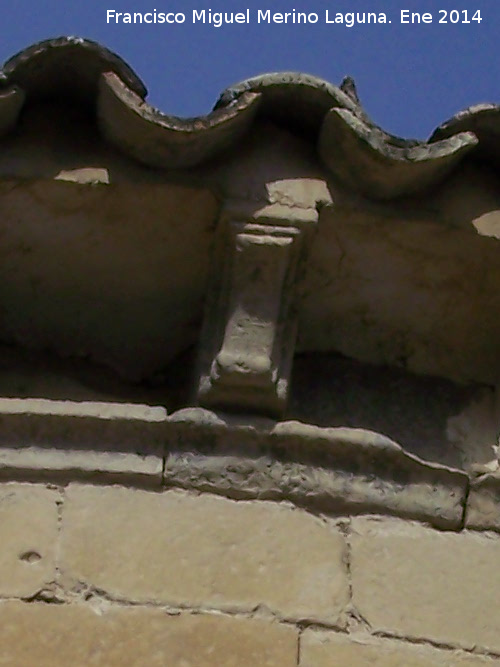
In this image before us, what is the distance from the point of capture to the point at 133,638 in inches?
114

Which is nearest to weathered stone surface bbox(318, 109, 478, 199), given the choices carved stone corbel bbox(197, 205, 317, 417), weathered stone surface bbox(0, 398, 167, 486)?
carved stone corbel bbox(197, 205, 317, 417)

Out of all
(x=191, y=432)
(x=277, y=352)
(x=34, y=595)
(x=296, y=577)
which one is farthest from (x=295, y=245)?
(x=34, y=595)

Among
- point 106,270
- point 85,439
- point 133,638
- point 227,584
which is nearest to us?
point 133,638

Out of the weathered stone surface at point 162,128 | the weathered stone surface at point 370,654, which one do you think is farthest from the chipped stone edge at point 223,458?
the weathered stone surface at point 162,128

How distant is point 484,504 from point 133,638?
0.78 metres

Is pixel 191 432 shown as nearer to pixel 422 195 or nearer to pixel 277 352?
pixel 277 352

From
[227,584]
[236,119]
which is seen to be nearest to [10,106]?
[236,119]

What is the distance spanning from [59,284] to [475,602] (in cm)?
109

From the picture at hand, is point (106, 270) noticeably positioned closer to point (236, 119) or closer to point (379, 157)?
point (236, 119)

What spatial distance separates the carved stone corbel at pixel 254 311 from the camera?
10.6 ft

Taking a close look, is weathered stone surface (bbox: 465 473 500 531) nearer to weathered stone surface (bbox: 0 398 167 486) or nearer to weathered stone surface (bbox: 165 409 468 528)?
weathered stone surface (bbox: 165 409 468 528)

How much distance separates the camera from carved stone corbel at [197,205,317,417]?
127 inches

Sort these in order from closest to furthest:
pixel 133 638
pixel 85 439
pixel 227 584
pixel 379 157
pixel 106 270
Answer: pixel 133 638
pixel 227 584
pixel 85 439
pixel 379 157
pixel 106 270

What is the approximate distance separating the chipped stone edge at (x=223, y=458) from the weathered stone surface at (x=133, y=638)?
30 cm
